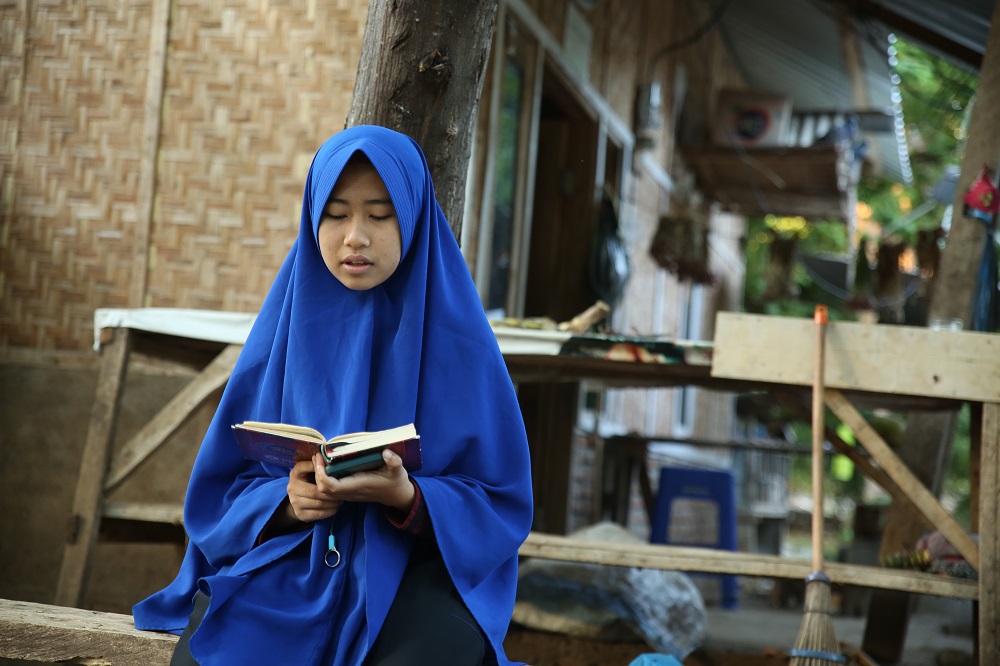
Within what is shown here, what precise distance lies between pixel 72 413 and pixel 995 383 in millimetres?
3953

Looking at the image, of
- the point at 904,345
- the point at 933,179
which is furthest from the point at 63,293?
the point at 933,179

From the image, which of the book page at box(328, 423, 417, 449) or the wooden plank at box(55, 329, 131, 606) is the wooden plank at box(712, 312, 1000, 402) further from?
the wooden plank at box(55, 329, 131, 606)

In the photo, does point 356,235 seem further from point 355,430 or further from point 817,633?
point 817,633

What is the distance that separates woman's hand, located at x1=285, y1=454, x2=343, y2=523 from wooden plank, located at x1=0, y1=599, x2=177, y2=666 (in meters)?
0.51

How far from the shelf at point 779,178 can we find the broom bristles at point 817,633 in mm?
7545

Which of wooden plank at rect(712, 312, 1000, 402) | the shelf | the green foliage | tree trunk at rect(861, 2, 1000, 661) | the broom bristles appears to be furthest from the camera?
the green foliage

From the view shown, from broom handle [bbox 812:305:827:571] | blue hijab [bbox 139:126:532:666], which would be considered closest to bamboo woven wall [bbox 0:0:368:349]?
broom handle [bbox 812:305:827:571]

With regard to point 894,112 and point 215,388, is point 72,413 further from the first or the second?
point 894,112

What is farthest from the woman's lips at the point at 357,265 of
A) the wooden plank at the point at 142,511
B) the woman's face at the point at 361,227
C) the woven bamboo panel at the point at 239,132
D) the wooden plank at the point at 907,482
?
the woven bamboo panel at the point at 239,132

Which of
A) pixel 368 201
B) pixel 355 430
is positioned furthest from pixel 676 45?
pixel 355 430

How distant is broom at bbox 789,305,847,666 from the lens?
3307 millimetres

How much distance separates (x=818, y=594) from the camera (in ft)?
11.3

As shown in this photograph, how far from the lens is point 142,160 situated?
192 inches

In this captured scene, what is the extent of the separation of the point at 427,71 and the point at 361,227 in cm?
100
